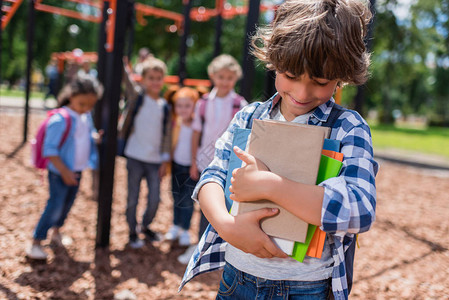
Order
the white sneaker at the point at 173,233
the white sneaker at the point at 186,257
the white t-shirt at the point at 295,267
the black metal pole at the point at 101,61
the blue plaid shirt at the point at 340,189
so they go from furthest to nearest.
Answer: the black metal pole at the point at 101,61, the white sneaker at the point at 173,233, the white sneaker at the point at 186,257, the white t-shirt at the point at 295,267, the blue plaid shirt at the point at 340,189

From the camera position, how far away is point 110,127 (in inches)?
135

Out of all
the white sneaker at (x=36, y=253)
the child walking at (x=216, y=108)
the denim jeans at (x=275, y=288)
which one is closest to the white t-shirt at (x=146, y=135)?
the child walking at (x=216, y=108)

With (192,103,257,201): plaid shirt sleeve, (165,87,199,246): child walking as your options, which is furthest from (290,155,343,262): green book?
(165,87,199,246): child walking

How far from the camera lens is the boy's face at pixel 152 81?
369 centimetres

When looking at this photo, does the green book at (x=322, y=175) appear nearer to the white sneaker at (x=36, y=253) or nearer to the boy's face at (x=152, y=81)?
the white sneaker at (x=36, y=253)

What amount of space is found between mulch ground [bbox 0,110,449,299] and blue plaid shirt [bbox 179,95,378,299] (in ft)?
5.47

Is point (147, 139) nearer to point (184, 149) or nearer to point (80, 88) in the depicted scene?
point (184, 149)

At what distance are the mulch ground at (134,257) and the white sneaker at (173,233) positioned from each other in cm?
11

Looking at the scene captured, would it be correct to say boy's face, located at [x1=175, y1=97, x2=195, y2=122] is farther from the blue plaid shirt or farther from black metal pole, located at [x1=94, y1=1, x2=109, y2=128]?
the blue plaid shirt

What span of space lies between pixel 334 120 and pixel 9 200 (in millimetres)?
4158

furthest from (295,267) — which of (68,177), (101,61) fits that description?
(101,61)

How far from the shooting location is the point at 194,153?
3627 millimetres

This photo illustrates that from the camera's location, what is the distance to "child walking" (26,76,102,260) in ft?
10.2

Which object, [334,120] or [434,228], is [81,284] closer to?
[334,120]
